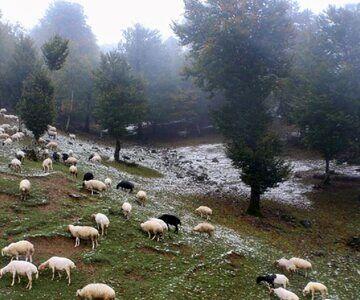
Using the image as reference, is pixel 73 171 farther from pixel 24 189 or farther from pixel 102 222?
pixel 102 222

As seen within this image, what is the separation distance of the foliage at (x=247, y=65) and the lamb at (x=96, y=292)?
22.5m

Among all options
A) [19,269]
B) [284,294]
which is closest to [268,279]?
[284,294]

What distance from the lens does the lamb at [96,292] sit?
1543cm

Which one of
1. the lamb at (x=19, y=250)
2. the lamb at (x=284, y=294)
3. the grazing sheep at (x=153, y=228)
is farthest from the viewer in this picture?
the grazing sheep at (x=153, y=228)

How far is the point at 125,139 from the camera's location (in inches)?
3056

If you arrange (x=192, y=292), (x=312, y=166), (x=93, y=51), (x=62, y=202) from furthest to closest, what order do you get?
(x=93, y=51) → (x=312, y=166) → (x=62, y=202) → (x=192, y=292)

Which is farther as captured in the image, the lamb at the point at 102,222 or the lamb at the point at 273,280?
the lamb at the point at 102,222

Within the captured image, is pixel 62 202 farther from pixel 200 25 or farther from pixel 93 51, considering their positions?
pixel 93 51

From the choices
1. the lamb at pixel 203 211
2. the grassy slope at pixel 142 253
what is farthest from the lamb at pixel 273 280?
the lamb at pixel 203 211

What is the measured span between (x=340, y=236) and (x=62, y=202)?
870 inches

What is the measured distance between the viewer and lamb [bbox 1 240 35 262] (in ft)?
59.0

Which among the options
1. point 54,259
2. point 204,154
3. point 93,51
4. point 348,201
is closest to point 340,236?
point 348,201

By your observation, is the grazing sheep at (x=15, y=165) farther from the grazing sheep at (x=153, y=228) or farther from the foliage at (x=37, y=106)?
the foliage at (x=37, y=106)

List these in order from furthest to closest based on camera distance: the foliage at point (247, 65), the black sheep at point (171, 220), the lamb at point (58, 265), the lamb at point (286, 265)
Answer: the foliage at point (247, 65) < the black sheep at point (171, 220) < the lamb at point (286, 265) < the lamb at point (58, 265)
